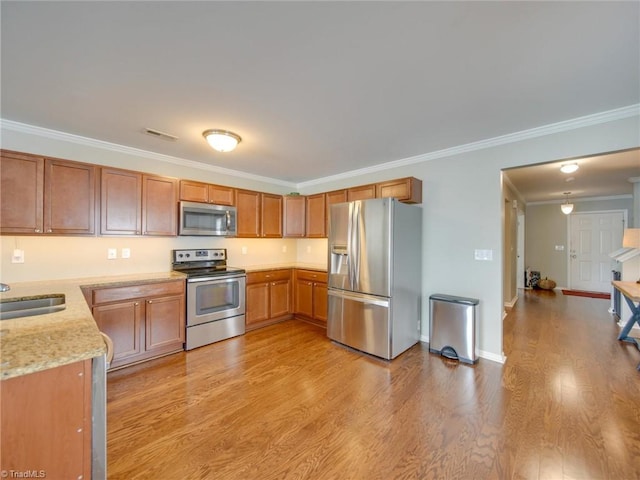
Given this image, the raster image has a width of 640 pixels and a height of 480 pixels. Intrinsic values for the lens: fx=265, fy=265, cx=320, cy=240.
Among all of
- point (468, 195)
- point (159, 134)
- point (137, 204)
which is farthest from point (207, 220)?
point (468, 195)

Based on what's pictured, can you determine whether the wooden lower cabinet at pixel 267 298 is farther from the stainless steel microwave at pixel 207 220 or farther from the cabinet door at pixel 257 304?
the stainless steel microwave at pixel 207 220

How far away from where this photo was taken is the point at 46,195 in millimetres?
2627

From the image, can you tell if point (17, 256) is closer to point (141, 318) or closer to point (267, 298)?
point (141, 318)

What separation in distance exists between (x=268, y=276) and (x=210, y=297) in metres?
0.98

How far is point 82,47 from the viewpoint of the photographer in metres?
1.61

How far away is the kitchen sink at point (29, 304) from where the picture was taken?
6.10ft

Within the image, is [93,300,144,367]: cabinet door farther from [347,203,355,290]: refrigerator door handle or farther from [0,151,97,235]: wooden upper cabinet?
[347,203,355,290]: refrigerator door handle

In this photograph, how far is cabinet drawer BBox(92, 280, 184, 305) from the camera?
2652 millimetres

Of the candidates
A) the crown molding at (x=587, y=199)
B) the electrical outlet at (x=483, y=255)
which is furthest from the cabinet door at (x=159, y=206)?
the crown molding at (x=587, y=199)

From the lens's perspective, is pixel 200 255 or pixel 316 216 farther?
pixel 316 216

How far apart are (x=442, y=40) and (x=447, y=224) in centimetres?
226

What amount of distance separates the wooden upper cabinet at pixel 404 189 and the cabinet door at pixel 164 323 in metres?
2.95

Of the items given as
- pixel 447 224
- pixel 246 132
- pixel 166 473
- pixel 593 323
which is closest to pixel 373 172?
pixel 447 224

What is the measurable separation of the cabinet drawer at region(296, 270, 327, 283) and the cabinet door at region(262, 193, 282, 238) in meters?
0.79
